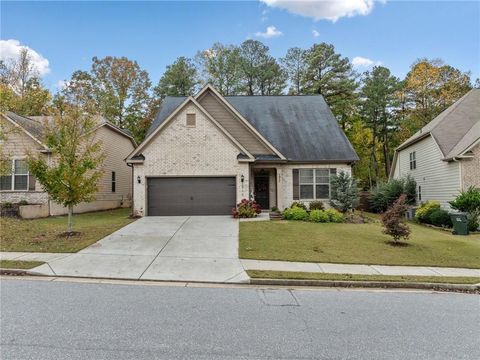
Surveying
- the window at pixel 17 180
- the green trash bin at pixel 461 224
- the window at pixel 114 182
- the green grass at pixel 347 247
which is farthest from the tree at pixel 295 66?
the window at pixel 17 180

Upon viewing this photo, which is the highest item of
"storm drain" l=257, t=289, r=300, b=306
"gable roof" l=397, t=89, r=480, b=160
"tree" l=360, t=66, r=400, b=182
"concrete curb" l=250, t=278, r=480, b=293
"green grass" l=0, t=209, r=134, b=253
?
"tree" l=360, t=66, r=400, b=182

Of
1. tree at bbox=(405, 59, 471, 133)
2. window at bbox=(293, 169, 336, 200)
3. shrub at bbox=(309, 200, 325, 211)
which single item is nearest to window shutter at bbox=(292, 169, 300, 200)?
window at bbox=(293, 169, 336, 200)

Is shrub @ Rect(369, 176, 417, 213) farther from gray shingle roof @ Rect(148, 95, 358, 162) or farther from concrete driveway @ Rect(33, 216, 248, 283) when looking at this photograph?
concrete driveway @ Rect(33, 216, 248, 283)

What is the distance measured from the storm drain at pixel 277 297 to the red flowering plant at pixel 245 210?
9.30 meters

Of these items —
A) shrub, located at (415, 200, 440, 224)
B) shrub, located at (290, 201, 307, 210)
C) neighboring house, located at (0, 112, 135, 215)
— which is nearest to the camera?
shrub, located at (290, 201, 307, 210)

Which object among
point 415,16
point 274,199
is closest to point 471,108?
point 415,16

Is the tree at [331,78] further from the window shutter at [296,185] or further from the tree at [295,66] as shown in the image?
the window shutter at [296,185]

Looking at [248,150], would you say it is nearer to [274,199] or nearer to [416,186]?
[274,199]

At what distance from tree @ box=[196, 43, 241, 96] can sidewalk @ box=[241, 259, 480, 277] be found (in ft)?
103

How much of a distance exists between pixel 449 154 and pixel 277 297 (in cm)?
1668

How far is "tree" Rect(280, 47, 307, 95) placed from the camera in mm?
37656

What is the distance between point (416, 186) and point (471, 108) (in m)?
6.04

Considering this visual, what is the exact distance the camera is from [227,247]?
10352mm

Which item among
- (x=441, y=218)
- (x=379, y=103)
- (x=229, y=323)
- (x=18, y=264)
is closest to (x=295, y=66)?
(x=379, y=103)
